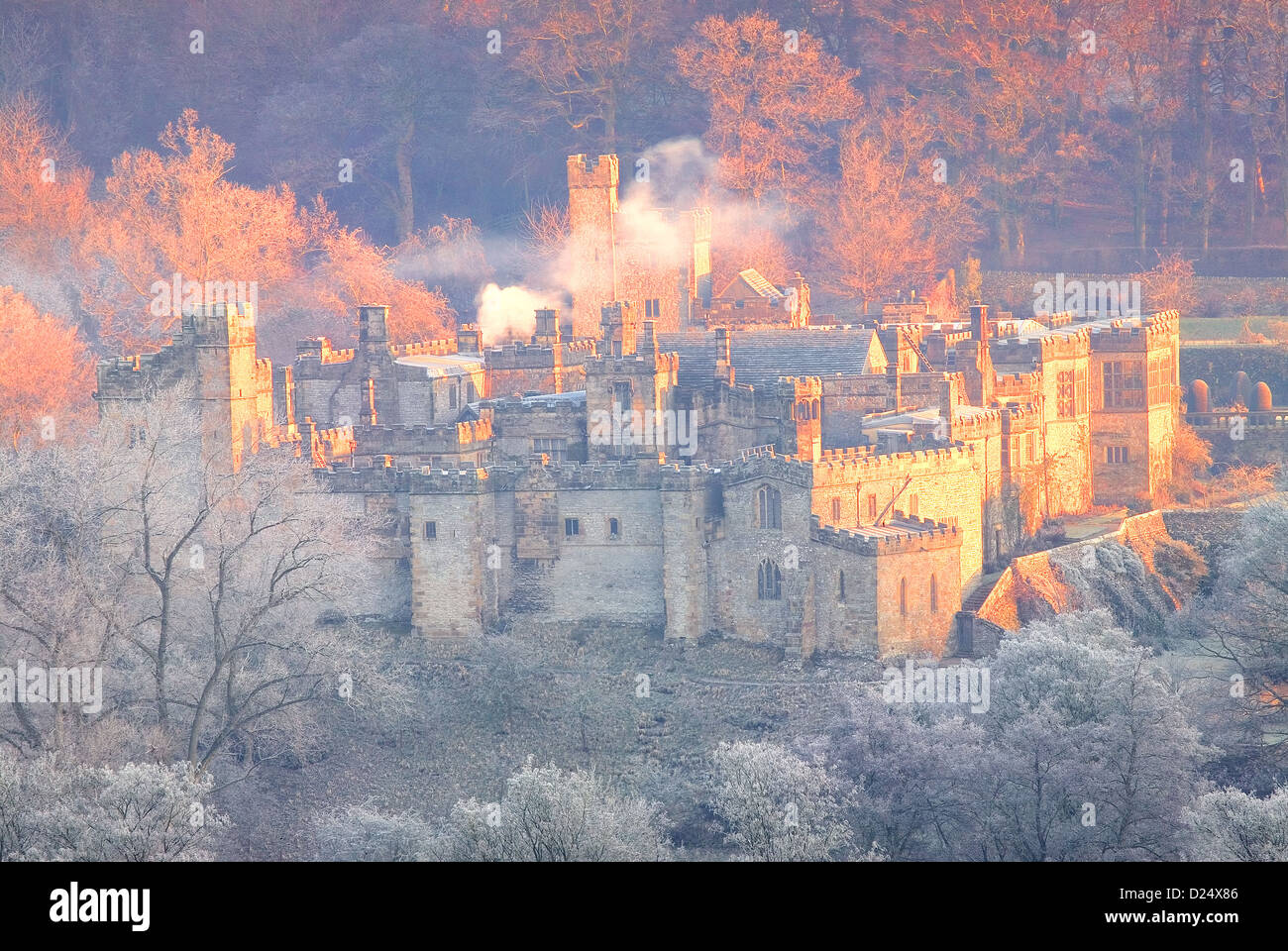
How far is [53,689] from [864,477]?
19602 millimetres

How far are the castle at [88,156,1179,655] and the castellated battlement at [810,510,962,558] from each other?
59 millimetres

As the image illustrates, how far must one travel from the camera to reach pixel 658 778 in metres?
57.5

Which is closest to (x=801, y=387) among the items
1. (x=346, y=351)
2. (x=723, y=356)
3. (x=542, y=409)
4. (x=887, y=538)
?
(x=723, y=356)

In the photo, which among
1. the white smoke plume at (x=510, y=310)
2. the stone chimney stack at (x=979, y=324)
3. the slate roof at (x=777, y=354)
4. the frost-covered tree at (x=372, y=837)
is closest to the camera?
the frost-covered tree at (x=372, y=837)

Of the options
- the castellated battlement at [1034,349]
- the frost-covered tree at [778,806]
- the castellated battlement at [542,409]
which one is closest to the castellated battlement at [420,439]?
the castellated battlement at [542,409]

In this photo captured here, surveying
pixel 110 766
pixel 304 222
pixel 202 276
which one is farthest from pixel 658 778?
pixel 304 222

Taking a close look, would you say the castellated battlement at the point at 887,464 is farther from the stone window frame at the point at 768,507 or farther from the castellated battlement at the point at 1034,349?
the castellated battlement at the point at 1034,349

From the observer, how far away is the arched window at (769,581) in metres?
61.6

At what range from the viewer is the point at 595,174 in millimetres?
88125

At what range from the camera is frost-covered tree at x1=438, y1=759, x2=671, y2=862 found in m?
49.0

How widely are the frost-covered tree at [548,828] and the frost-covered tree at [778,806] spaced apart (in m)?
1.71

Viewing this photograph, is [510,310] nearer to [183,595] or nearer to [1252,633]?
[183,595]

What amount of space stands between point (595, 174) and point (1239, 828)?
45355 mm

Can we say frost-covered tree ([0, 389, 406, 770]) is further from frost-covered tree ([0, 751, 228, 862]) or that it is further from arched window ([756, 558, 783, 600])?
arched window ([756, 558, 783, 600])
